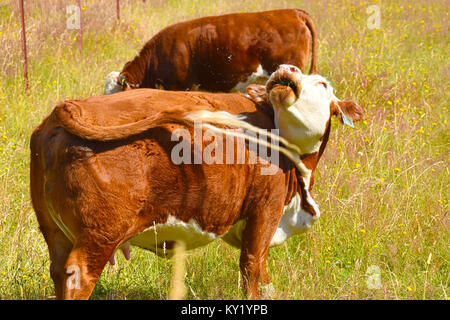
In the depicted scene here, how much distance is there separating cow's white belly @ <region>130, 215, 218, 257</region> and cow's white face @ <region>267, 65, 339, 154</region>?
0.66 meters

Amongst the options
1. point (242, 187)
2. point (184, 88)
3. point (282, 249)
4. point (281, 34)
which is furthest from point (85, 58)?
point (242, 187)

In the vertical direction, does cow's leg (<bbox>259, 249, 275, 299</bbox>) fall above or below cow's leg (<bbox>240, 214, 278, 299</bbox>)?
below

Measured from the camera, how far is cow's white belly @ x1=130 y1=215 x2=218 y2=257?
267 centimetres

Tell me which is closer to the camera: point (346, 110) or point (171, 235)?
point (171, 235)

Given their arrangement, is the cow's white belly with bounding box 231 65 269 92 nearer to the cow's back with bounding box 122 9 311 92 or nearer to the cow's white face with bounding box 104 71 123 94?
the cow's back with bounding box 122 9 311 92

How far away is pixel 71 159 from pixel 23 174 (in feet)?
9.42

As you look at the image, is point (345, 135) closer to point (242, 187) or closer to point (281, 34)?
point (281, 34)

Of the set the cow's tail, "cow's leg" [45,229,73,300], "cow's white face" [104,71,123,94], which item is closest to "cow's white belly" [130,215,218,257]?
"cow's leg" [45,229,73,300]

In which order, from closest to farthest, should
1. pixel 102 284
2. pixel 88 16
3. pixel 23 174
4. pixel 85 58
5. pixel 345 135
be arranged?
1. pixel 102 284
2. pixel 23 174
3. pixel 345 135
4. pixel 85 58
5. pixel 88 16

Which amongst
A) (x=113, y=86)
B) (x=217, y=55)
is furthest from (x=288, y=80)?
(x=217, y=55)

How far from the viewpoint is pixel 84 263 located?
2.46 metres

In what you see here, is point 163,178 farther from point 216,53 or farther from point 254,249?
point 216,53

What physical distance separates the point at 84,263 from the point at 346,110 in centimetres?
168

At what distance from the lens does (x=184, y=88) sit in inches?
261
